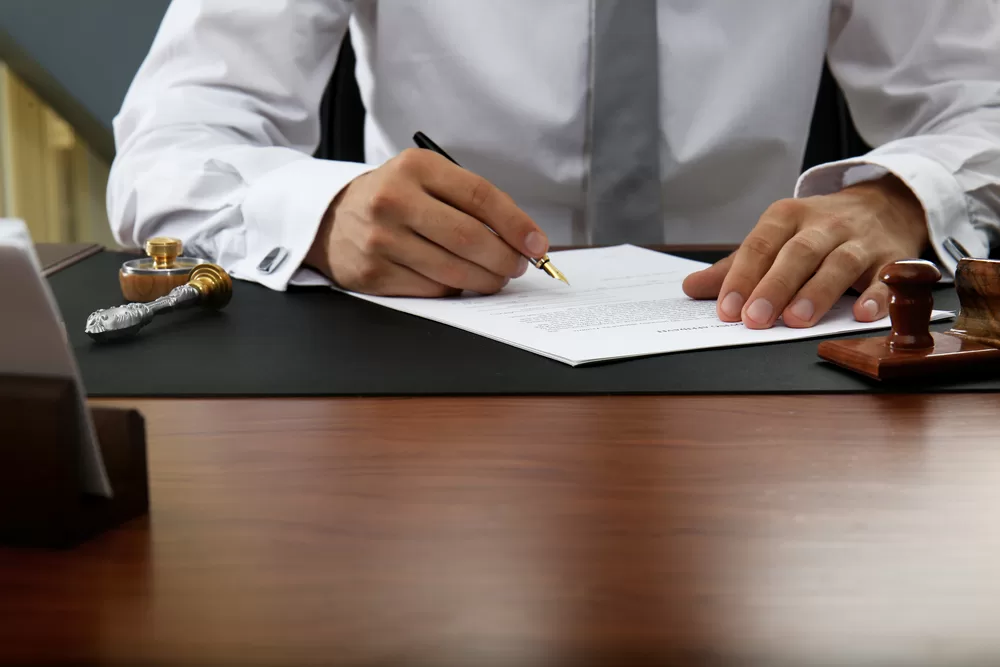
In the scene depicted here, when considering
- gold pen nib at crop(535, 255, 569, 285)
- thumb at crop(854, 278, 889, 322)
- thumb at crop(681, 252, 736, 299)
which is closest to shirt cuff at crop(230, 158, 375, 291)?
gold pen nib at crop(535, 255, 569, 285)

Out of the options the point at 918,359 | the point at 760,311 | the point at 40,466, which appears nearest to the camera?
the point at 40,466

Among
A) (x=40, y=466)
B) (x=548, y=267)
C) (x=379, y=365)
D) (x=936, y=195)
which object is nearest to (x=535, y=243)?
(x=548, y=267)

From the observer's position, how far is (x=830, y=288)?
2.52 ft

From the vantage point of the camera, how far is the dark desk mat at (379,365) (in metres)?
0.57

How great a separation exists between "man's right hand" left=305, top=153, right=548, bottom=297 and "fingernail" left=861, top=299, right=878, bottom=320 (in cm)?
27

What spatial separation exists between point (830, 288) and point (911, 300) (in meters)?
0.17

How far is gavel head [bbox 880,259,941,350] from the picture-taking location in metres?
0.59

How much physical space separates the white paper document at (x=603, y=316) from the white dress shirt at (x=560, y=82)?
523mm

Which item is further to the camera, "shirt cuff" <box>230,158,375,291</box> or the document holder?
"shirt cuff" <box>230,158,375,291</box>

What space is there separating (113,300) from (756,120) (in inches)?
41.6

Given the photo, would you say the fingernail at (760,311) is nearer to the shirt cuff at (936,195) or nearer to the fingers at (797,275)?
the fingers at (797,275)

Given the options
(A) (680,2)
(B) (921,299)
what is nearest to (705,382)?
(B) (921,299)

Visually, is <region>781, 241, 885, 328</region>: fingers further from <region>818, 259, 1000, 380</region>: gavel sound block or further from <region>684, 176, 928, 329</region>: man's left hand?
<region>818, 259, 1000, 380</region>: gavel sound block

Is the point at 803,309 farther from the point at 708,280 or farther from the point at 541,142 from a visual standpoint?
the point at 541,142
